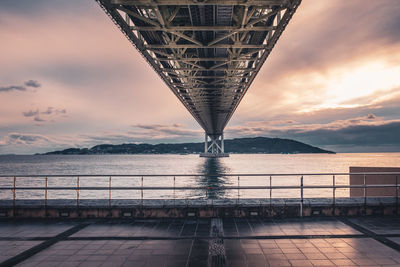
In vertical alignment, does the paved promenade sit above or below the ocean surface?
above

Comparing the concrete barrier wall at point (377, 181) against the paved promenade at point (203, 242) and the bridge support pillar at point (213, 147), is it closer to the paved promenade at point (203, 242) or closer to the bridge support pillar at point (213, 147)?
the paved promenade at point (203, 242)

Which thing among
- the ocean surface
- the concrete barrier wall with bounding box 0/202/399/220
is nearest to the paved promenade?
the concrete barrier wall with bounding box 0/202/399/220

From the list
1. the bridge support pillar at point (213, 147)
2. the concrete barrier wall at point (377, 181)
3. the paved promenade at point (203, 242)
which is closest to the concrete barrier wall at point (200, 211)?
the paved promenade at point (203, 242)

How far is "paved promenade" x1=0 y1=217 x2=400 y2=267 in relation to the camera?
13.2ft

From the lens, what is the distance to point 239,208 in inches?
251

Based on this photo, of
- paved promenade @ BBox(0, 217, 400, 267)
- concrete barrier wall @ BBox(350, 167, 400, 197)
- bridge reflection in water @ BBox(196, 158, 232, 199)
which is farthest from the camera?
concrete barrier wall @ BBox(350, 167, 400, 197)

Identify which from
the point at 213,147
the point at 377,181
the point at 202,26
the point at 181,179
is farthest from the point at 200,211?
the point at 213,147

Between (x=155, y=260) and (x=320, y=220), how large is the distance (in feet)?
14.5

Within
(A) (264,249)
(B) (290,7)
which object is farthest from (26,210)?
(B) (290,7)

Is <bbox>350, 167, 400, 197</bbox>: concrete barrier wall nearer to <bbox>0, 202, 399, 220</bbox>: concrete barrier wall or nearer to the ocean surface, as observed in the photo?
<bbox>0, 202, 399, 220</bbox>: concrete barrier wall

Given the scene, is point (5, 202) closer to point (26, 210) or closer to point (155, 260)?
point (26, 210)

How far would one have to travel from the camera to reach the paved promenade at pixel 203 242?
4.02 meters

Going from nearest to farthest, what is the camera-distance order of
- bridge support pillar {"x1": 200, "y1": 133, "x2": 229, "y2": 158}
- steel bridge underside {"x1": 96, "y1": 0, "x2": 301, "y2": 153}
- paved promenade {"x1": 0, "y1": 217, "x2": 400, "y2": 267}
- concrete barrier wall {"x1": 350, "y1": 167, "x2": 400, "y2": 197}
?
paved promenade {"x1": 0, "y1": 217, "x2": 400, "y2": 267}
concrete barrier wall {"x1": 350, "y1": 167, "x2": 400, "y2": 197}
steel bridge underside {"x1": 96, "y1": 0, "x2": 301, "y2": 153}
bridge support pillar {"x1": 200, "y1": 133, "x2": 229, "y2": 158}

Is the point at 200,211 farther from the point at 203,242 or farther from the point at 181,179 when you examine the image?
the point at 181,179
